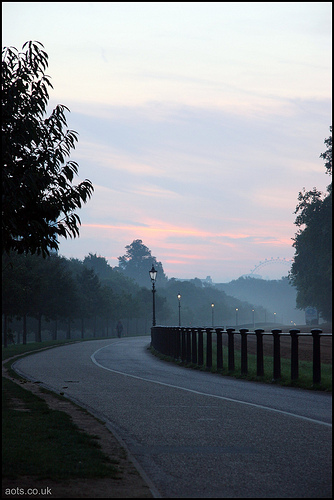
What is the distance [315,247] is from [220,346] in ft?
174

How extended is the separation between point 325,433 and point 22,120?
6.06 metres

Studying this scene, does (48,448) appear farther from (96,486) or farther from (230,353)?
(230,353)

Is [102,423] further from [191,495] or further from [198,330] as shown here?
[198,330]

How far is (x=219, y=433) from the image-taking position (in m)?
9.12

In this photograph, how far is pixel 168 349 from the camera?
3062 centimetres

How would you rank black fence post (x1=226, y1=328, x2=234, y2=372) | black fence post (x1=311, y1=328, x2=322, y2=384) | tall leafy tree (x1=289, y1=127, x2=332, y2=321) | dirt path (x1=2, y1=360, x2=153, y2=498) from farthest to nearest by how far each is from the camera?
tall leafy tree (x1=289, y1=127, x2=332, y2=321), black fence post (x1=226, y1=328, x2=234, y2=372), black fence post (x1=311, y1=328, x2=322, y2=384), dirt path (x1=2, y1=360, x2=153, y2=498)

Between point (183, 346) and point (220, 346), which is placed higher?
point (220, 346)

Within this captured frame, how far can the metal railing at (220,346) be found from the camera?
1622 cm

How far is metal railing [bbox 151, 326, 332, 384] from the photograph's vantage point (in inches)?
639

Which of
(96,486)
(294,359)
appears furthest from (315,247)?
(96,486)

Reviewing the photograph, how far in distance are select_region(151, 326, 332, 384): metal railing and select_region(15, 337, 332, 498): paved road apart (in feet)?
2.95

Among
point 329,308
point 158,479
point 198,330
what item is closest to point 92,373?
point 198,330

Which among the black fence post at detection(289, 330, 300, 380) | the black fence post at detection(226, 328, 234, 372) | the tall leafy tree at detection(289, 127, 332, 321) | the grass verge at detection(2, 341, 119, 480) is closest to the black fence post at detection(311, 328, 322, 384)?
the black fence post at detection(289, 330, 300, 380)

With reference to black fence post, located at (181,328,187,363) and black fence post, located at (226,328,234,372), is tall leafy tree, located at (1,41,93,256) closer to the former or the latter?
black fence post, located at (226,328,234,372)
